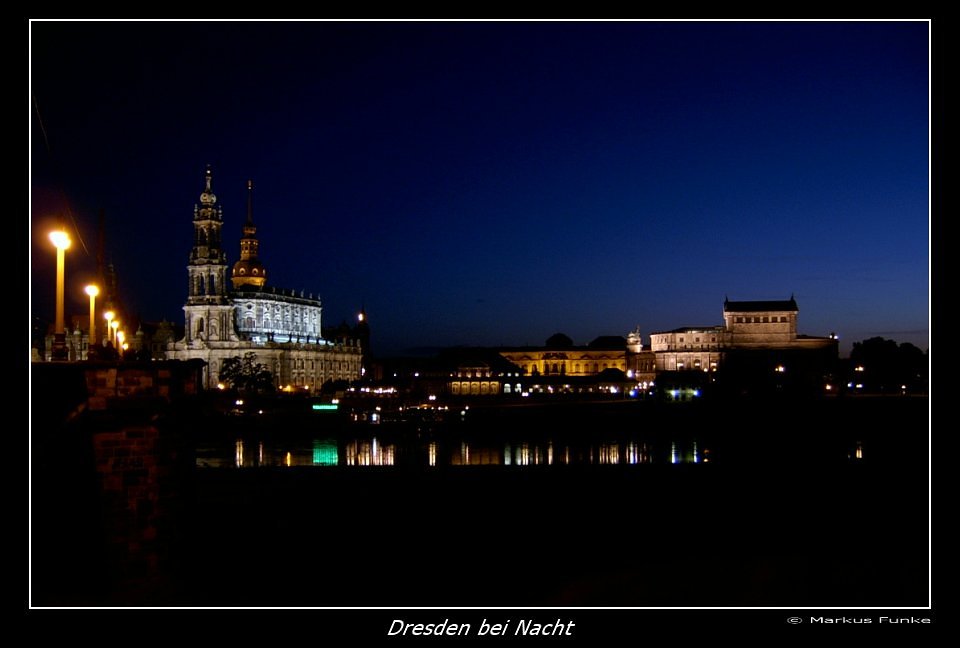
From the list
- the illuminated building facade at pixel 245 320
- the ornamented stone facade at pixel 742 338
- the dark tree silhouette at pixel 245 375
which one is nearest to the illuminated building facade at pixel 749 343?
the ornamented stone facade at pixel 742 338

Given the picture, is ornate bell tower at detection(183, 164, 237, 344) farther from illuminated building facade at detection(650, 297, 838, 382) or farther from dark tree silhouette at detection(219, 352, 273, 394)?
illuminated building facade at detection(650, 297, 838, 382)

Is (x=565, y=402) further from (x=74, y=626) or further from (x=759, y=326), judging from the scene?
(x=74, y=626)

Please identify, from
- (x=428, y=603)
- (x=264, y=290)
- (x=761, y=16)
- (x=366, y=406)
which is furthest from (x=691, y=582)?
(x=264, y=290)

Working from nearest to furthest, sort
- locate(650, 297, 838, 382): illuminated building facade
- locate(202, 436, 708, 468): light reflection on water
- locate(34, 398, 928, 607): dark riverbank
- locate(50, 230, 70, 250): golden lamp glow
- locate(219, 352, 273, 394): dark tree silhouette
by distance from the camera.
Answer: locate(50, 230, 70, 250): golden lamp glow < locate(34, 398, 928, 607): dark riverbank < locate(202, 436, 708, 468): light reflection on water < locate(219, 352, 273, 394): dark tree silhouette < locate(650, 297, 838, 382): illuminated building facade

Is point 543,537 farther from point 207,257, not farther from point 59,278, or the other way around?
point 207,257

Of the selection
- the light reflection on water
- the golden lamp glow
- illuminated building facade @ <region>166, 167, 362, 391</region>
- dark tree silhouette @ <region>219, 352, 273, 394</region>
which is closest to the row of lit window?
illuminated building facade @ <region>166, 167, 362, 391</region>

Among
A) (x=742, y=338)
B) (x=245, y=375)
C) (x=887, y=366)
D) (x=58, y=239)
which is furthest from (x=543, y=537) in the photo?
(x=742, y=338)

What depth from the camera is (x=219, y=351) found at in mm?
84562

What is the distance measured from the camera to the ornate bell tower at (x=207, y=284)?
84.9m

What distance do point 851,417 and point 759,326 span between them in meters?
54.5

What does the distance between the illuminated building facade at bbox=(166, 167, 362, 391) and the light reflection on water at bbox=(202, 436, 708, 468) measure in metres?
32.5

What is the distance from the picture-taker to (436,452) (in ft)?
154

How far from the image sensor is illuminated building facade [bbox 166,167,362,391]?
278ft

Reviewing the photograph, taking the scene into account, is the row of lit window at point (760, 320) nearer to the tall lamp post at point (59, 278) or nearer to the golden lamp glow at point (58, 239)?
the tall lamp post at point (59, 278)
